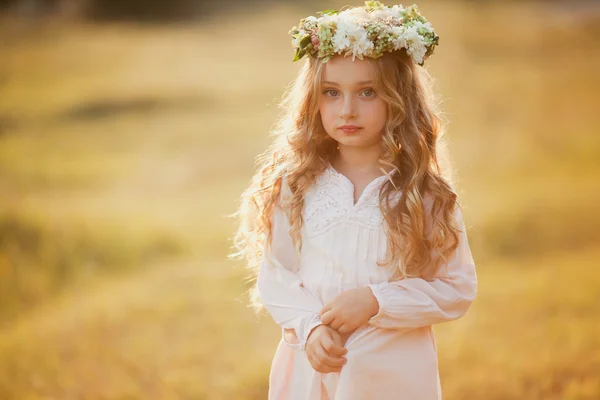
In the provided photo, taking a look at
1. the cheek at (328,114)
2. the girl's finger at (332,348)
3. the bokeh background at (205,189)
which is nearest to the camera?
the girl's finger at (332,348)

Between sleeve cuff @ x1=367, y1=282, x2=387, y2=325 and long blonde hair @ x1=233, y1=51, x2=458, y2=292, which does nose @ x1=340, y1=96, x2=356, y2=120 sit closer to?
long blonde hair @ x1=233, y1=51, x2=458, y2=292

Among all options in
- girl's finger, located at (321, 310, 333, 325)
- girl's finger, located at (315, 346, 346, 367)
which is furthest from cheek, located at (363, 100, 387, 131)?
girl's finger, located at (315, 346, 346, 367)

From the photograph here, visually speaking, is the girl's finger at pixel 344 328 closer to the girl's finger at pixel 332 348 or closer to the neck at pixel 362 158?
the girl's finger at pixel 332 348

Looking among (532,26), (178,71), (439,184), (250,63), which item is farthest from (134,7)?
(439,184)

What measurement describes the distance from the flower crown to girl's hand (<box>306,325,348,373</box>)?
29.8 inches

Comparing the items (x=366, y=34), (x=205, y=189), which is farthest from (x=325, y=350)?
(x=205, y=189)

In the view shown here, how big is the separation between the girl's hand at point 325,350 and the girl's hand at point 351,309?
26 millimetres

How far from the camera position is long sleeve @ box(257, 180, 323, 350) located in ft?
7.36

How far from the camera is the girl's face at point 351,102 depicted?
2.24 m

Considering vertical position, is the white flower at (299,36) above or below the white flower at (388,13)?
below

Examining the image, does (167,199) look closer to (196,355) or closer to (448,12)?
(196,355)

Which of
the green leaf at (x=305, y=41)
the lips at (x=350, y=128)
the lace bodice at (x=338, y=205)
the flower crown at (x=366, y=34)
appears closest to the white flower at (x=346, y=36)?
the flower crown at (x=366, y=34)

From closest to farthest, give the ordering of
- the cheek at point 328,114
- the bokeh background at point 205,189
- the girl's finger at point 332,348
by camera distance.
Answer: 1. the girl's finger at point 332,348
2. the cheek at point 328,114
3. the bokeh background at point 205,189

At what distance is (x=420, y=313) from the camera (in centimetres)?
220
